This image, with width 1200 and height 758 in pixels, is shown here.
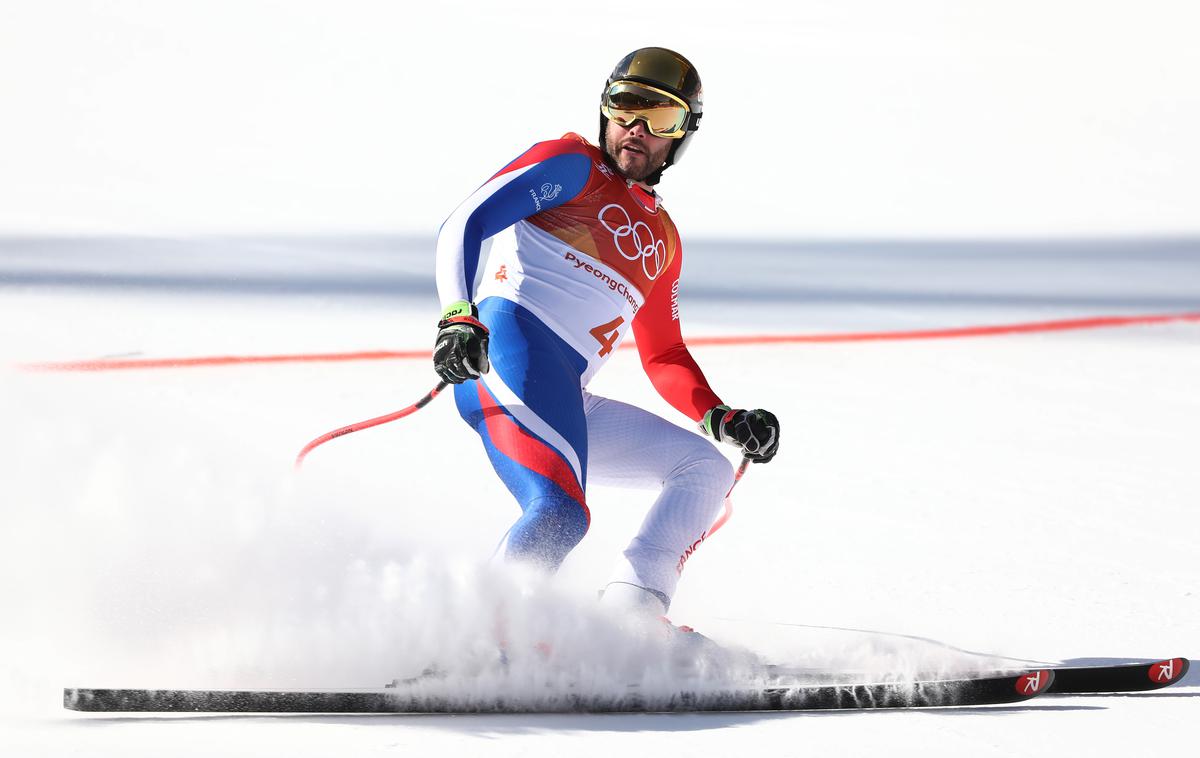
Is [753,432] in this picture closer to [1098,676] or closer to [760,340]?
[1098,676]

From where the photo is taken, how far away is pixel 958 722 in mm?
2602

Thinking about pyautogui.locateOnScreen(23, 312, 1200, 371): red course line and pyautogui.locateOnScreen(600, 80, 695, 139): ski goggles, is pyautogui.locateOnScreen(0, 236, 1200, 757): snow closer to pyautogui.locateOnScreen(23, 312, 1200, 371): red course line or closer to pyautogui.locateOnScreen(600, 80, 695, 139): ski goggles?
pyautogui.locateOnScreen(23, 312, 1200, 371): red course line

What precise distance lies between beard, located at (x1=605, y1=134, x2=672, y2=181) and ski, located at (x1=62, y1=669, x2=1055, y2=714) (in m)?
1.21

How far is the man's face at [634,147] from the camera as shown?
318cm

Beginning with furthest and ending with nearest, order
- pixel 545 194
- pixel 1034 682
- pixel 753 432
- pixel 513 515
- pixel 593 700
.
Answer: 1. pixel 513 515
2. pixel 753 432
3. pixel 545 194
4. pixel 1034 682
5. pixel 593 700

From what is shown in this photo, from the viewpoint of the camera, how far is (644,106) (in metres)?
3.17

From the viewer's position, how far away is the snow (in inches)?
102

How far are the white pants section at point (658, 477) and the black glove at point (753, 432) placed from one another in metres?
0.08

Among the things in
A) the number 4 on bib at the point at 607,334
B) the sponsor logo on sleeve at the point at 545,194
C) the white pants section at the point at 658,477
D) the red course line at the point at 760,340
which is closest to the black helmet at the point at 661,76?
the sponsor logo on sleeve at the point at 545,194

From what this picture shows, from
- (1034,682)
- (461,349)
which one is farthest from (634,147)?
(1034,682)

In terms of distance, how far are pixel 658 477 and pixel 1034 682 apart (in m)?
0.88

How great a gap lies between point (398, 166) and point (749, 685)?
10144mm

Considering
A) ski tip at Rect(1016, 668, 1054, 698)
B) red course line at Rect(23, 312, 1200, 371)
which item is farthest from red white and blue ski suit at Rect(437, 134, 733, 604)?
red course line at Rect(23, 312, 1200, 371)

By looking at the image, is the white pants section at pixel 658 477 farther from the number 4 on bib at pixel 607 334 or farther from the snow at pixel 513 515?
the snow at pixel 513 515
